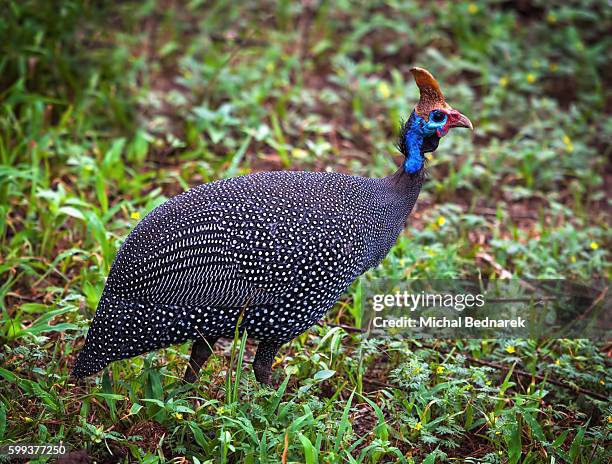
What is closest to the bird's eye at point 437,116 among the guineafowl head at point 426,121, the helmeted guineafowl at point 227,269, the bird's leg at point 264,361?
the guineafowl head at point 426,121

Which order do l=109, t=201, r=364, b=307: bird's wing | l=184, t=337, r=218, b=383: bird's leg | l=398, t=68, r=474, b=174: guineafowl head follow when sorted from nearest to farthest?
l=109, t=201, r=364, b=307: bird's wing
l=184, t=337, r=218, b=383: bird's leg
l=398, t=68, r=474, b=174: guineafowl head

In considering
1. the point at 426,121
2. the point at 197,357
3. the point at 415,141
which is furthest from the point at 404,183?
the point at 197,357

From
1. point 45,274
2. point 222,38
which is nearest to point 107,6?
point 222,38

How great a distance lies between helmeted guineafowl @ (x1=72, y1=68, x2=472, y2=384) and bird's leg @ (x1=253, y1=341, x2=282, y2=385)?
30 mm

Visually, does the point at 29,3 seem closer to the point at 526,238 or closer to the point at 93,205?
the point at 93,205

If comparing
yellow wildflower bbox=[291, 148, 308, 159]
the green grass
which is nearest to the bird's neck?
the green grass

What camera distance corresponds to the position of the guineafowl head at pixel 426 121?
3.60 meters

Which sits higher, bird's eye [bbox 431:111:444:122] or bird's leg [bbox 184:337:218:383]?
bird's eye [bbox 431:111:444:122]

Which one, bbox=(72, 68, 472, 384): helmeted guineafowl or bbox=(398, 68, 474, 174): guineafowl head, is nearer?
bbox=(72, 68, 472, 384): helmeted guineafowl

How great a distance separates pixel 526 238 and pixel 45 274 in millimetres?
2947

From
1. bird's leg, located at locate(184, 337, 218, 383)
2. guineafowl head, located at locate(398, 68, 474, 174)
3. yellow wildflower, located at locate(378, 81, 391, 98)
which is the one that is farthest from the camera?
yellow wildflower, located at locate(378, 81, 391, 98)

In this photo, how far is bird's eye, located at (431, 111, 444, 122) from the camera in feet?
11.8

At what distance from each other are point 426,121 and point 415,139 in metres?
0.10

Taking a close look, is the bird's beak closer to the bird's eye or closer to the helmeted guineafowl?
the bird's eye
